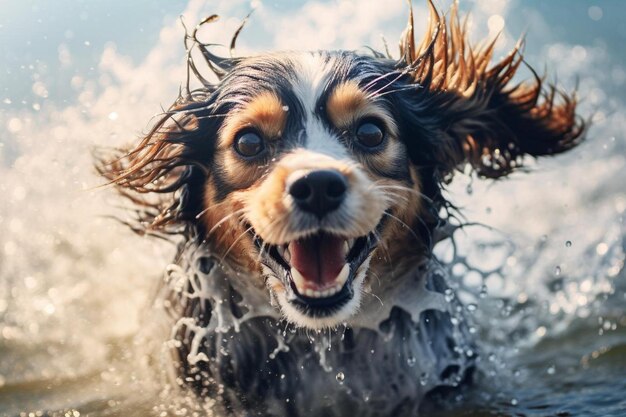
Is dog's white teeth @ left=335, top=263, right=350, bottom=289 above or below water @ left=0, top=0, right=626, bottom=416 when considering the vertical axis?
below

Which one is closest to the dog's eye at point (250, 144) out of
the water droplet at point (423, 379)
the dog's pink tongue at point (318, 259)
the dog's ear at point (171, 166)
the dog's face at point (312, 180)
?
the dog's face at point (312, 180)

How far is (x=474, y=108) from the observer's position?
4105 mm

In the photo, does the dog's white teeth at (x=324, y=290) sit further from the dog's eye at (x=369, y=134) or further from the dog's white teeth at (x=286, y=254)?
the dog's eye at (x=369, y=134)

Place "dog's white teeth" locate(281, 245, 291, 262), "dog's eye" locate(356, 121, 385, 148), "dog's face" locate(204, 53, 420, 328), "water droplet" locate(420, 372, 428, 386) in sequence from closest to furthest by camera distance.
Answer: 1. "dog's face" locate(204, 53, 420, 328)
2. "dog's white teeth" locate(281, 245, 291, 262)
3. "dog's eye" locate(356, 121, 385, 148)
4. "water droplet" locate(420, 372, 428, 386)

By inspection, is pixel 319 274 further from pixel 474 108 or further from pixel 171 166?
pixel 474 108

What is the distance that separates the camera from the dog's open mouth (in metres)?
3.16

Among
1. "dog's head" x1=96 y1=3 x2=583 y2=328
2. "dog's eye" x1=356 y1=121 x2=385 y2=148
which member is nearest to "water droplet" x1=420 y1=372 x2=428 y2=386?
"dog's head" x1=96 y1=3 x2=583 y2=328

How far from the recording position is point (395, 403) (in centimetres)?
377

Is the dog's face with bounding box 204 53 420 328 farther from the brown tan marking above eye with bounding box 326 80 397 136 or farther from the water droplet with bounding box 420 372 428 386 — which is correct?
the water droplet with bounding box 420 372 428 386

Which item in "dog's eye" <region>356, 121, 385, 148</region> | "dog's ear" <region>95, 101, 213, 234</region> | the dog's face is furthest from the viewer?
"dog's ear" <region>95, 101, 213, 234</region>

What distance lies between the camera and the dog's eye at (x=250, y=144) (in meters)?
3.36

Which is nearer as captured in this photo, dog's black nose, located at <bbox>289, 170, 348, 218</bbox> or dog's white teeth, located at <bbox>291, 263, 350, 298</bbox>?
dog's black nose, located at <bbox>289, 170, 348, 218</bbox>

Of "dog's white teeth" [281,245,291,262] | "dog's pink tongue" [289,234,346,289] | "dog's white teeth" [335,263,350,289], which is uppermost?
"dog's white teeth" [281,245,291,262]

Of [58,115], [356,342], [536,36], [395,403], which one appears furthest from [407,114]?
[536,36]
